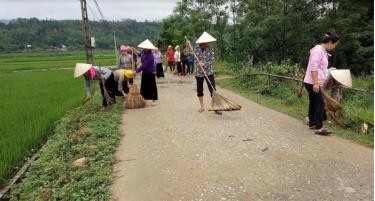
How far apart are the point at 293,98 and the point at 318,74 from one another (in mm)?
3462

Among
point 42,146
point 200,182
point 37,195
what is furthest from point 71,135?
point 200,182

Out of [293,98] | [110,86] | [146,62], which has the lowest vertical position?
[293,98]

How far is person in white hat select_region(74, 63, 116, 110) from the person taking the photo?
7781mm

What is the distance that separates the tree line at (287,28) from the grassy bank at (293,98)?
5282mm

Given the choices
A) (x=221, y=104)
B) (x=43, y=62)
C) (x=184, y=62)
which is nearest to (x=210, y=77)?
(x=221, y=104)

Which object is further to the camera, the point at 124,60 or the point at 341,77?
the point at 124,60

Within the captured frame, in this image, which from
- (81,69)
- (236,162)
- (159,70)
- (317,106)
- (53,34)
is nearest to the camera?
(236,162)

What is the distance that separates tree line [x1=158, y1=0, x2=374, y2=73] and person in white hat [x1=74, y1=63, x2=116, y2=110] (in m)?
9.75

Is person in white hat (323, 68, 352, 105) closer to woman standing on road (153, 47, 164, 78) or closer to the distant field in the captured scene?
woman standing on road (153, 47, 164, 78)

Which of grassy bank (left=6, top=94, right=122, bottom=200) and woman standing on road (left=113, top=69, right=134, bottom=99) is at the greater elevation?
woman standing on road (left=113, top=69, right=134, bottom=99)

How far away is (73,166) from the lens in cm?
515

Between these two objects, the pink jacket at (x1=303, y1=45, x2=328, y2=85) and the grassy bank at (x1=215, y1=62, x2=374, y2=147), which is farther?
the grassy bank at (x1=215, y1=62, x2=374, y2=147)

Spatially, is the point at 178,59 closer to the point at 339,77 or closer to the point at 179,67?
the point at 179,67

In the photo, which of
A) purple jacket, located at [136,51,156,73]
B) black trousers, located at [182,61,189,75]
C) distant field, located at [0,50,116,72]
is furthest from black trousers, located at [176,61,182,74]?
purple jacket, located at [136,51,156,73]
